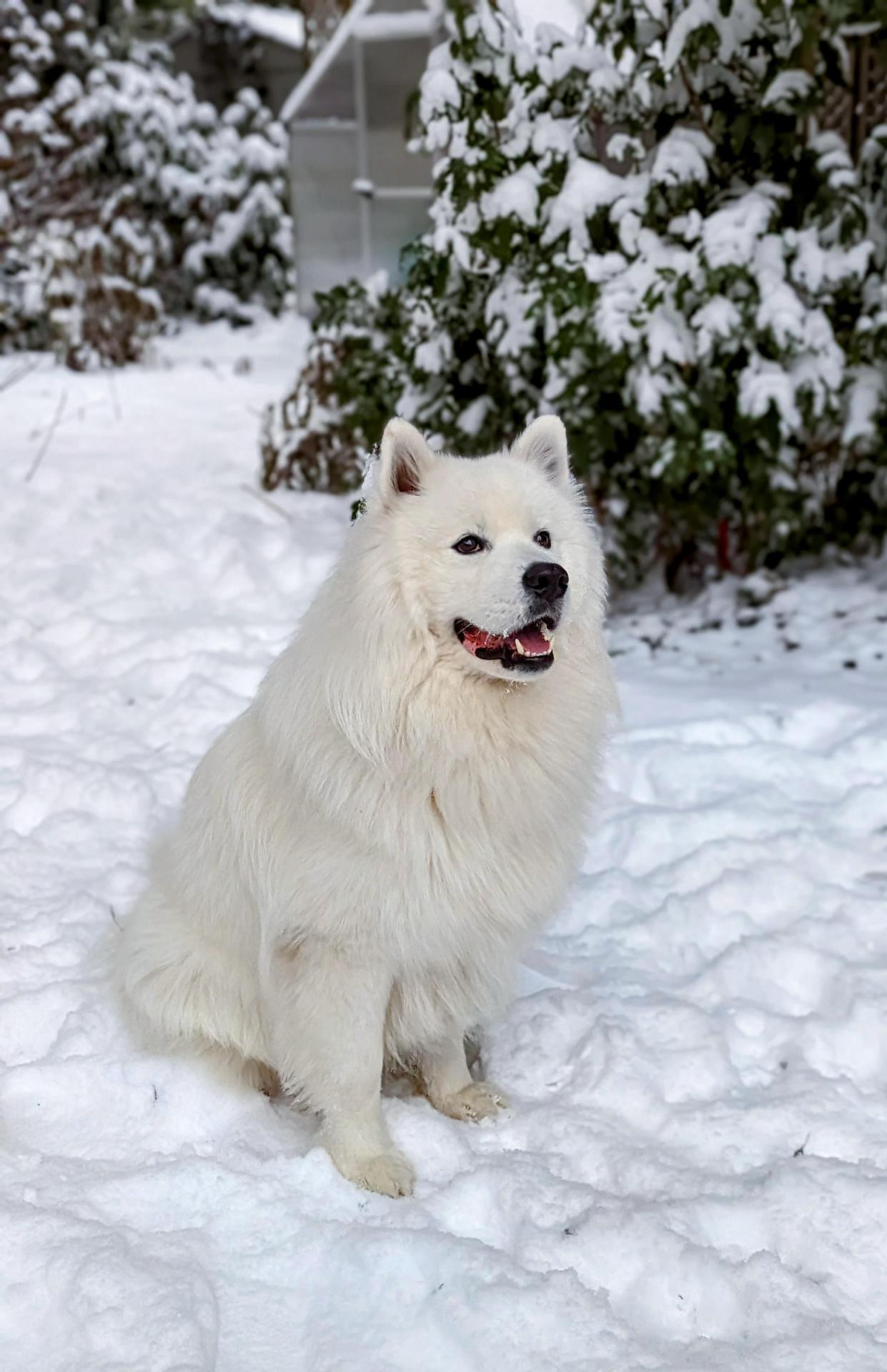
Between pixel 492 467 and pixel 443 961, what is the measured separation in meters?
0.91

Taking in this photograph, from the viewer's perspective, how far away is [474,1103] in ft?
7.77

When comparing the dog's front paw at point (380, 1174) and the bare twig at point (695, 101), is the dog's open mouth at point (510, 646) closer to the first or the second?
the dog's front paw at point (380, 1174)

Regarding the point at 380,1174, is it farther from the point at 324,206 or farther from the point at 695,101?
the point at 324,206

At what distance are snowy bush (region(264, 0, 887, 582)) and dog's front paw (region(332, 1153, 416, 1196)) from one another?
2.78 metres

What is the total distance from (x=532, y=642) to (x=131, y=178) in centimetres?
1302

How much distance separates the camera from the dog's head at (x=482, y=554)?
191cm

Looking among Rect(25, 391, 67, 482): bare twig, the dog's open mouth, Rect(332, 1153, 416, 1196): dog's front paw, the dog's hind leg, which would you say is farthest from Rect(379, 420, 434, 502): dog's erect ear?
Rect(25, 391, 67, 482): bare twig

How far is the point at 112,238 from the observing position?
413 inches

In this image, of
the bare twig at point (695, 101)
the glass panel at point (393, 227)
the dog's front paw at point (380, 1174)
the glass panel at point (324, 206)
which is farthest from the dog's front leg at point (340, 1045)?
the glass panel at point (324, 206)

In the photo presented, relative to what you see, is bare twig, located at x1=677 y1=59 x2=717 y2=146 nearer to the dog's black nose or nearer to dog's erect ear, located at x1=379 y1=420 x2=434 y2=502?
dog's erect ear, located at x1=379 y1=420 x2=434 y2=502

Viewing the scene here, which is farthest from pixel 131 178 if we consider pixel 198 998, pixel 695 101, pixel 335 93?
pixel 198 998

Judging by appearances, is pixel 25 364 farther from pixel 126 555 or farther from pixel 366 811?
pixel 366 811

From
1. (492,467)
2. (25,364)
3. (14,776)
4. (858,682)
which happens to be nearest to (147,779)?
(14,776)

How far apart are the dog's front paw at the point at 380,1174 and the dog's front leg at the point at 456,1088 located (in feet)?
0.76
